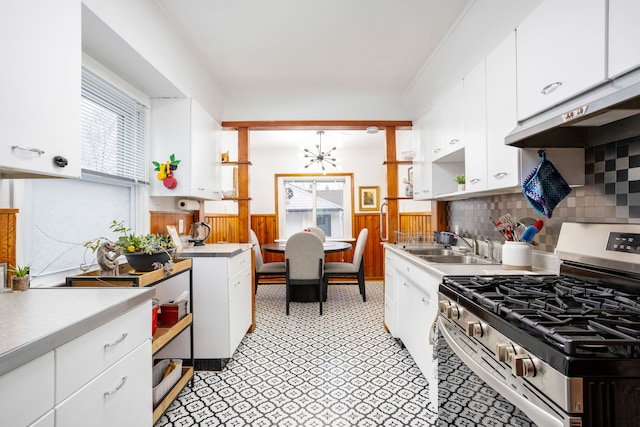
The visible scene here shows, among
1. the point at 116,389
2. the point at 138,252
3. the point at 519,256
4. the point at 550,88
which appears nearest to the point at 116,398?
the point at 116,389

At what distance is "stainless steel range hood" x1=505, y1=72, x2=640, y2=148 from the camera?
0.97 meters

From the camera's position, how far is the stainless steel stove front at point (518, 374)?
27.2 inches

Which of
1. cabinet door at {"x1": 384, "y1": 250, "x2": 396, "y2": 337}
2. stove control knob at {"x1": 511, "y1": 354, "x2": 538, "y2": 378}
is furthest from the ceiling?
stove control knob at {"x1": 511, "y1": 354, "x2": 538, "y2": 378}

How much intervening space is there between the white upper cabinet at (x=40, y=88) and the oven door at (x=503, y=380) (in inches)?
63.7

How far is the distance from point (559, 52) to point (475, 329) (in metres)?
1.09

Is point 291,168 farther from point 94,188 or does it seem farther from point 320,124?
point 94,188

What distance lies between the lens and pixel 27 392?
77cm

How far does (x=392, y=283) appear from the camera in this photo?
9.77 ft

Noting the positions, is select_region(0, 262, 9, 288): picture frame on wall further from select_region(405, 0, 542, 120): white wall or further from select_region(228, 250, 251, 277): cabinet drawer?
select_region(405, 0, 542, 120): white wall

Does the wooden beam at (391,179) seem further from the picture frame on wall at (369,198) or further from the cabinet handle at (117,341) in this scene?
the cabinet handle at (117,341)

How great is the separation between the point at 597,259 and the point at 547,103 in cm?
66

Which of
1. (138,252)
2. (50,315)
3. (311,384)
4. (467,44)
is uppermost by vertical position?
Result: (467,44)

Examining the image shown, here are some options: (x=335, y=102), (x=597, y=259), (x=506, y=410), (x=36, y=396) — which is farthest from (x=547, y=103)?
(x=335, y=102)

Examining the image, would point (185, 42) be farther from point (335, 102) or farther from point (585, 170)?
point (585, 170)
